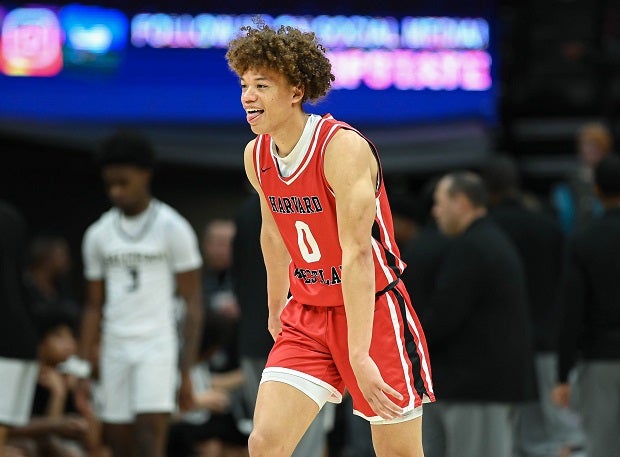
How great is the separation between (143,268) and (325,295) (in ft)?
10.1

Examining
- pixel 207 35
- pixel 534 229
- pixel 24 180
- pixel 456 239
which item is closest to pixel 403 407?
pixel 456 239

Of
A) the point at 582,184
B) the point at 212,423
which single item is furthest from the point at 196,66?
the point at 212,423

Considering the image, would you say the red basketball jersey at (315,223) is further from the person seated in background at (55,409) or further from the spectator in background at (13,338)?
the person seated in background at (55,409)

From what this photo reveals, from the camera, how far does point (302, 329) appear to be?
4969mm

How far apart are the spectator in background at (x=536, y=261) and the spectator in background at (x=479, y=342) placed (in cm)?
191

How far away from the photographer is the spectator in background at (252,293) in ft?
25.1

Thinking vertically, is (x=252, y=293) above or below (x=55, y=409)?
above

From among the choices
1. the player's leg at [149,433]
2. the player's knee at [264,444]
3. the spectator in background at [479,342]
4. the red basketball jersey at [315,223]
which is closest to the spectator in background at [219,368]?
the player's leg at [149,433]

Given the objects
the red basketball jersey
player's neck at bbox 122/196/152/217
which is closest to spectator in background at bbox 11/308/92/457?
player's neck at bbox 122/196/152/217

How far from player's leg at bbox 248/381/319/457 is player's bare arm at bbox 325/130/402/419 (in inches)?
9.6

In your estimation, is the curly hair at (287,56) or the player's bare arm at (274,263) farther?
the player's bare arm at (274,263)

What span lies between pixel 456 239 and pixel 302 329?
99.3 inches

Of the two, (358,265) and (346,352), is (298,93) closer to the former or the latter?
(358,265)

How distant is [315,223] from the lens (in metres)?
4.91
